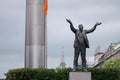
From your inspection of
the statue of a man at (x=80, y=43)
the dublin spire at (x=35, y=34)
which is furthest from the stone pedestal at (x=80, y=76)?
the dublin spire at (x=35, y=34)

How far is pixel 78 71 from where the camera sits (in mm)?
47375

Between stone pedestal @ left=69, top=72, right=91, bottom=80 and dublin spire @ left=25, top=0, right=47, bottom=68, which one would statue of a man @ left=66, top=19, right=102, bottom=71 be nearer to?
stone pedestal @ left=69, top=72, right=91, bottom=80

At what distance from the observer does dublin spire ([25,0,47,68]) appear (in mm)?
61381

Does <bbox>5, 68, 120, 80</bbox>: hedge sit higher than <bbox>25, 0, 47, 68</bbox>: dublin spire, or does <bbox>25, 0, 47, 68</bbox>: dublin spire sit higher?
<bbox>25, 0, 47, 68</bbox>: dublin spire

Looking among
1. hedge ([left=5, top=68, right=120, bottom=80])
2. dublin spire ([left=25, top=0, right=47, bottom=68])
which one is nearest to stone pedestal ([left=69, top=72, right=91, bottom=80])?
hedge ([left=5, top=68, right=120, bottom=80])

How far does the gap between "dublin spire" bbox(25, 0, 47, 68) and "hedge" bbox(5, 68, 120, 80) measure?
3364mm

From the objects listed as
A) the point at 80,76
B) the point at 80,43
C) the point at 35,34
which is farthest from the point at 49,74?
the point at 80,76

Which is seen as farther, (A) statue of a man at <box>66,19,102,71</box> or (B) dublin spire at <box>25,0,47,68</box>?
(B) dublin spire at <box>25,0,47,68</box>

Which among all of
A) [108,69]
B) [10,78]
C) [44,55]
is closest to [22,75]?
[10,78]

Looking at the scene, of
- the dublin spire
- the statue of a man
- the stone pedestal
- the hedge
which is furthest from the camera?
the dublin spire

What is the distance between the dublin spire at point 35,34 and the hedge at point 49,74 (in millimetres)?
3364

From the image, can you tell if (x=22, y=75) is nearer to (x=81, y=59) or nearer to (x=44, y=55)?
(x=44, y=55)

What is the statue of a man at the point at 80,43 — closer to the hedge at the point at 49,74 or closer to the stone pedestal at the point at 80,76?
the stone pedestal at the point at 80,76

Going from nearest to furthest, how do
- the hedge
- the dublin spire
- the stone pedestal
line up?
the stone pedestal
the hedge
the dublin spire
